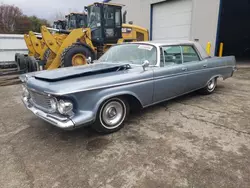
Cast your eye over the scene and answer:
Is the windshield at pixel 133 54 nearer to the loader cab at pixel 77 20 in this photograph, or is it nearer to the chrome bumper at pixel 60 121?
the chrome bumper at pixel 60 121

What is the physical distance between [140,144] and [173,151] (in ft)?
1.60

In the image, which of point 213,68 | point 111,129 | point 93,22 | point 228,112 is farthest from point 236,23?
point 111,129

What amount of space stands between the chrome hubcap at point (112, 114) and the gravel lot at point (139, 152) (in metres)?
0.19

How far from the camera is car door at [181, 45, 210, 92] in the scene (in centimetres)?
427

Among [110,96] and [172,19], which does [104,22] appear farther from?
[110,96]

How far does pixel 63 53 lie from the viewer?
23.3ft

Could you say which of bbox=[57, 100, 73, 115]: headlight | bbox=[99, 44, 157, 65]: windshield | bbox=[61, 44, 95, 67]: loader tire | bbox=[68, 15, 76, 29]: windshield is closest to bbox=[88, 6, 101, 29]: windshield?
bbox=[61, 44, 95, 67]: loader tire

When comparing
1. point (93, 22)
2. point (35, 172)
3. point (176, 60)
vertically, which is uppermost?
point (93, 22)

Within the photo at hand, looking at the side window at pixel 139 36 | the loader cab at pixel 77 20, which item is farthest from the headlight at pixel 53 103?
the loader cab at pixel 77 20

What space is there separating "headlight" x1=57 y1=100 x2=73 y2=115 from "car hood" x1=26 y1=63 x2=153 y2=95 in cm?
15

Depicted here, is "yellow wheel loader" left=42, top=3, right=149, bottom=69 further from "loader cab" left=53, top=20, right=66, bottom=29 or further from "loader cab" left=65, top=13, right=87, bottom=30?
"loader cab" left=53, top=20, right=66, bottom=29

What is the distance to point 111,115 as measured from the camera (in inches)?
127

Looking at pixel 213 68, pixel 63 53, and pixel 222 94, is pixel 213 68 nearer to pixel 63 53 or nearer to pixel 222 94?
pixel 222 94

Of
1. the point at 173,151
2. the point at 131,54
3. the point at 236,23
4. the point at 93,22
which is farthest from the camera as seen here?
the point at 236,23
